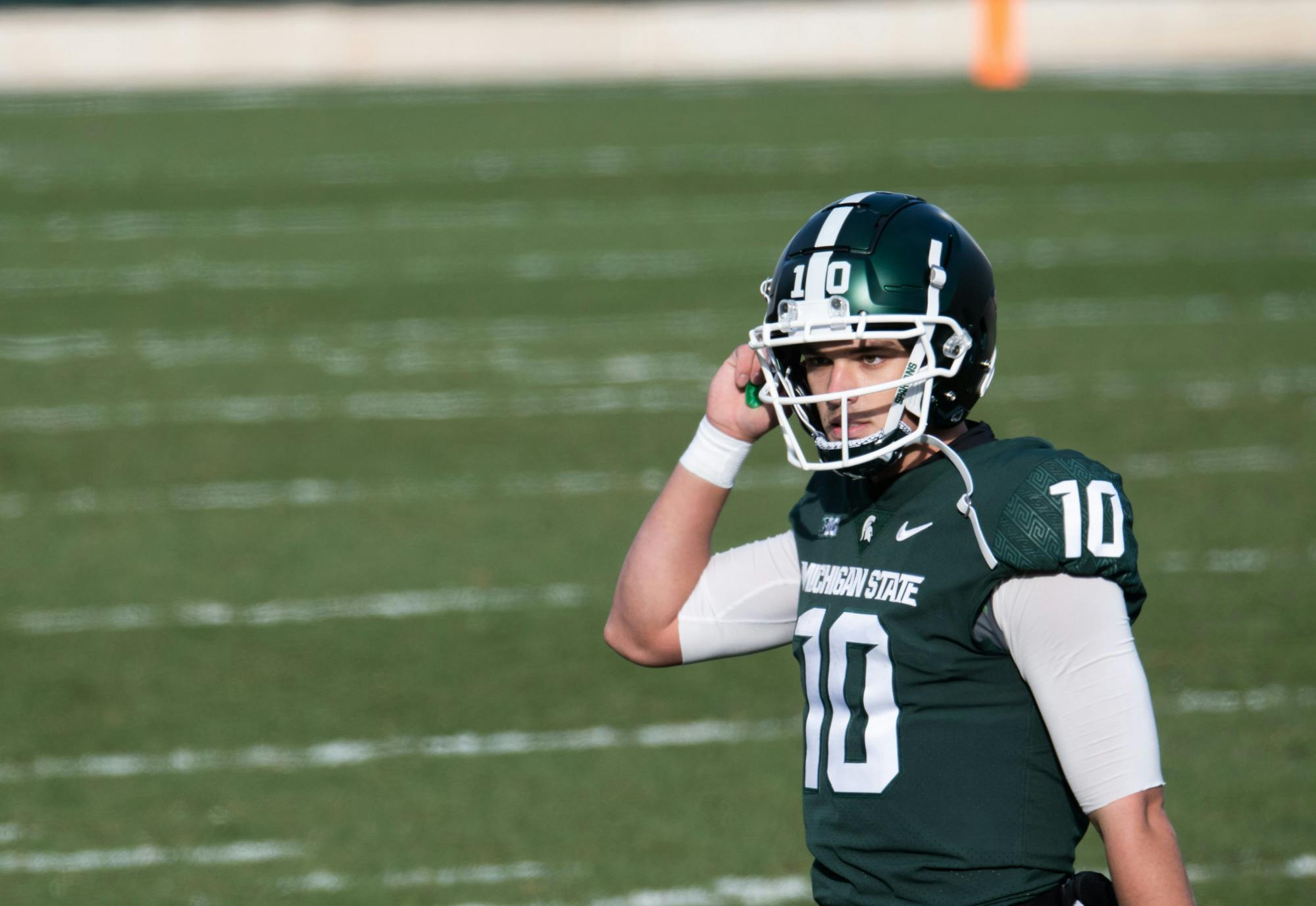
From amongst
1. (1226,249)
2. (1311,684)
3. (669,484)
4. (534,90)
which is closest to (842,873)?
(669,484)

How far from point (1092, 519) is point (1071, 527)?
1.1 inches

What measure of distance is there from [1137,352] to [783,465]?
2.51 m

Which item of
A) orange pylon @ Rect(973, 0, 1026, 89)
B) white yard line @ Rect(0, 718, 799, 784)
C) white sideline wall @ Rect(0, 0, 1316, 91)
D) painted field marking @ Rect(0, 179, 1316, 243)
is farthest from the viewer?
white sideline wall @ Rect(0, 0, 1316, 91)

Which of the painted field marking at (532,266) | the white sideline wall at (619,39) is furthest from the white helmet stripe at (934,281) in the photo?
the white sideline wall at (619,39)

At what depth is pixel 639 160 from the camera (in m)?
14.7

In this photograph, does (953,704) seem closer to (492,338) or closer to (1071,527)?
(1071,527)

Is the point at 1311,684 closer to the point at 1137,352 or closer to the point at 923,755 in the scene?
the point at 923,755

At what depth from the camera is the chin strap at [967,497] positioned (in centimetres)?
204

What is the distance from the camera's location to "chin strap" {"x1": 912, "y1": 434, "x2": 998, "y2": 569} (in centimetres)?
204

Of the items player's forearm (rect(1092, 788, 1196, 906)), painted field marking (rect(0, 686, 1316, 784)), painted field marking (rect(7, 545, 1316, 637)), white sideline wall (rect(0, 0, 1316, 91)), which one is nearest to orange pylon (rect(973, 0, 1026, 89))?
white sideline wall (rect(0, 0, 1316, 91))

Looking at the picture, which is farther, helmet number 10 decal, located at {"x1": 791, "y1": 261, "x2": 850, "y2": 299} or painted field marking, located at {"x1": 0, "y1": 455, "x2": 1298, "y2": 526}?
painted field marking, located at {"x1": 0, "y1": 455, "x2": 1298, "y2": 526}

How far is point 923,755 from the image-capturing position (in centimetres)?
212

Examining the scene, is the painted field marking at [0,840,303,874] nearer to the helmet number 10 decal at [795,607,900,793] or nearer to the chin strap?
the helmet number 10 decal at [795,607,900,793]

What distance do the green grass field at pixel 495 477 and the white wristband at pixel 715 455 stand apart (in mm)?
1814
